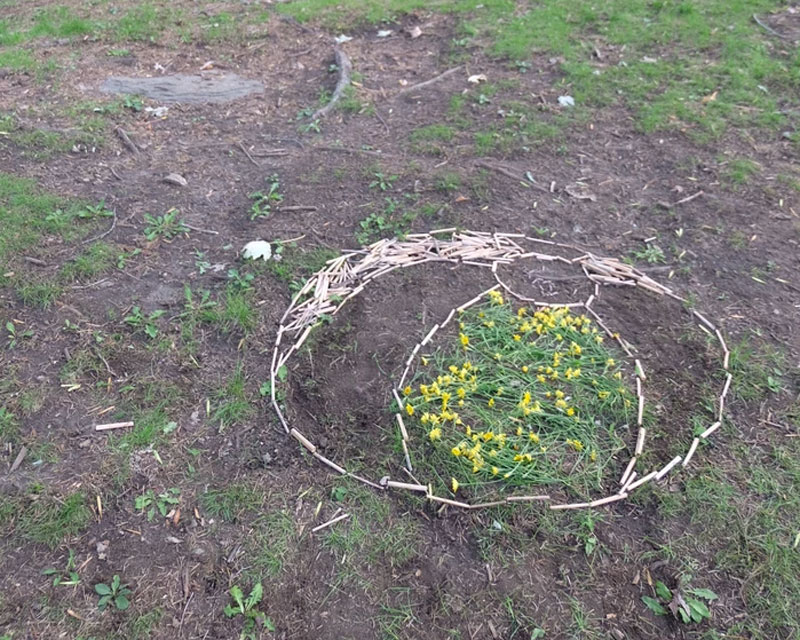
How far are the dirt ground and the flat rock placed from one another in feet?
0.59

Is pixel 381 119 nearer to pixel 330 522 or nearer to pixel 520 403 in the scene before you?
pixel 520 403

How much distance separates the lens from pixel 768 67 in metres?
5.40

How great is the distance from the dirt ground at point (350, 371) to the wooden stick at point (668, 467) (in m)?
0.04

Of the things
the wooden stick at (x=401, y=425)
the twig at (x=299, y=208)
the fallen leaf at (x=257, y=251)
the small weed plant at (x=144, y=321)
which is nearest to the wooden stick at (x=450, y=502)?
the wooden stick at (x=401, y=425)

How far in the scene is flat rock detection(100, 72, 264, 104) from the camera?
5309mm

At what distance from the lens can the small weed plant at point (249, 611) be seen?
2.18 m

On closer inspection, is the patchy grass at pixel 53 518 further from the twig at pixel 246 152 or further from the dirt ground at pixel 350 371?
the twig at pixel 246 152

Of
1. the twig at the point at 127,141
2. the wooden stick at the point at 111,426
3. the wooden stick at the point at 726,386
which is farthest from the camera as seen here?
the twig at the point at 127,141

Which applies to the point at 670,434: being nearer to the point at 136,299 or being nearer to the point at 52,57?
the point at 136,299

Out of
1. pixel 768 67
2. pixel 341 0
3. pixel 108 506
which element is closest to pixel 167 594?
pixel 108 506

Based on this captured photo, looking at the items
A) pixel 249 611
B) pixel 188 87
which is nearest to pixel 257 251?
pixel 249 611

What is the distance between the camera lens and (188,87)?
17.9ft

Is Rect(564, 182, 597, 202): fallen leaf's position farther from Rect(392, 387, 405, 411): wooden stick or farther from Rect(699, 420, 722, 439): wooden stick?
Rect(392, 387, 405, 411): wooden stick

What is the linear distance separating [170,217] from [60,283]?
2.57ft
